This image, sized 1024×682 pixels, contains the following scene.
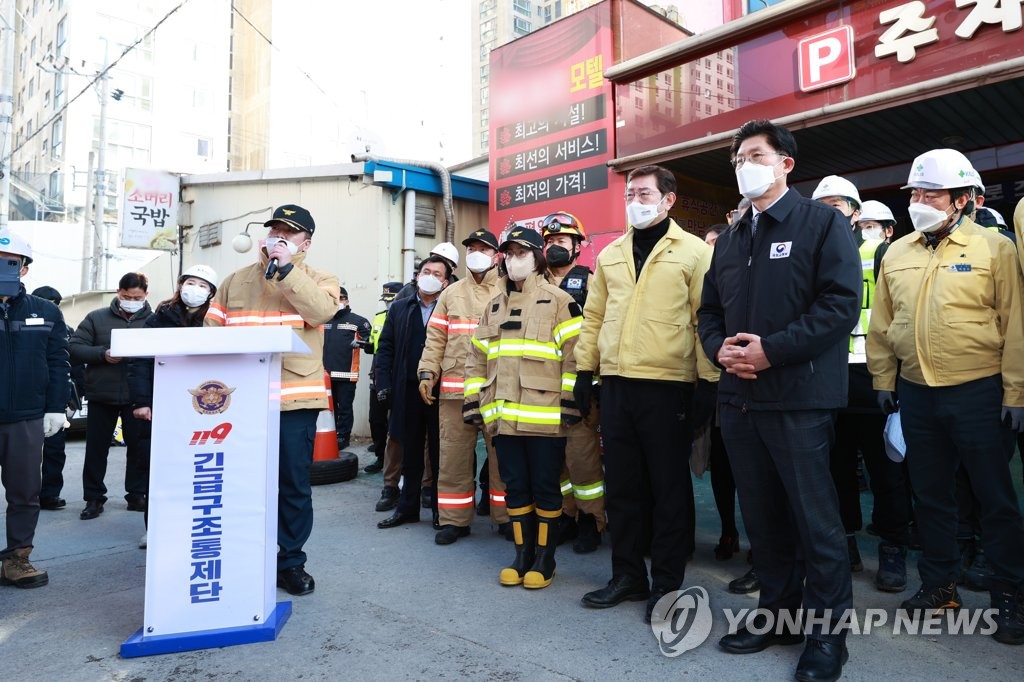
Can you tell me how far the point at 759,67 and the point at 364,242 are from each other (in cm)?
536

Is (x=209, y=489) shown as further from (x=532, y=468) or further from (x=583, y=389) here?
(x=583, y=389)

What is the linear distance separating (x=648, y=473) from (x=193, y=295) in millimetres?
2963

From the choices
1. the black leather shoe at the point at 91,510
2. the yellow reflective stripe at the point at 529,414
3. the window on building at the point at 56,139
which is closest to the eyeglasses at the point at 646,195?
the yellow reflective stripe at the point at 529,414

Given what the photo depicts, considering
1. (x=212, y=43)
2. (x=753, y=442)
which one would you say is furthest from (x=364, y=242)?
(x=212, y=43)

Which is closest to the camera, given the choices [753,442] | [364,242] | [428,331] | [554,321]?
[753,442]

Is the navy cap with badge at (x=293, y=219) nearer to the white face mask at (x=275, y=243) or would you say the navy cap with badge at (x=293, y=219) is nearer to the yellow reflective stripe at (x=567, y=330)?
the white face mask at (x=275, y=243)

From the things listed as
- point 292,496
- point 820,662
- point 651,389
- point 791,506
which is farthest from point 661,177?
point 292,496

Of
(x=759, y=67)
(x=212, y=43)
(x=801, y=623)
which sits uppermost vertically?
(x=212, y=43)

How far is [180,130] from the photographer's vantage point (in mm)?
42844

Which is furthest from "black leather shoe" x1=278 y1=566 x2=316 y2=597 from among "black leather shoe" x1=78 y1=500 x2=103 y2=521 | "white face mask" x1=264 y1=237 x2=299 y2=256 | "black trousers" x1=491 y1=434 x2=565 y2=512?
"black leather shoe" x1=78 y1=500 x2=103 y2=521

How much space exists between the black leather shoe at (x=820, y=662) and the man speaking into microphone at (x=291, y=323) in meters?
2.38

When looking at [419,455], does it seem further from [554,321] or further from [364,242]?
[364,242]

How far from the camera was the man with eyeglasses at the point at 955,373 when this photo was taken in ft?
9.55

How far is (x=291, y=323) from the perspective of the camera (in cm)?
378
